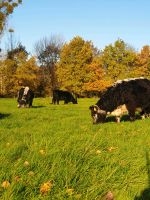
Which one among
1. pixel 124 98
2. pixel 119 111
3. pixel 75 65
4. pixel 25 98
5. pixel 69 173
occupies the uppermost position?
pixel 75 65

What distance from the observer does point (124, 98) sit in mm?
16422

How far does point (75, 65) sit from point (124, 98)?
59675mm

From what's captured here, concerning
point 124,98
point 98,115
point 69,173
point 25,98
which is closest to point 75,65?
point 25,98

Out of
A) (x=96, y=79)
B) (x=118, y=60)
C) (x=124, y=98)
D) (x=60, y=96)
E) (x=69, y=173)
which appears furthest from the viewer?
(x=118, y=60)

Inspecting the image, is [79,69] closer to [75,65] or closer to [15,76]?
[75,65]

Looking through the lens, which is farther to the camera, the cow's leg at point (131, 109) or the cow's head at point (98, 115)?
the cow's leg at point (131, 109)

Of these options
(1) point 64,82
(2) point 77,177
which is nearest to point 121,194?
(2) point 77,177

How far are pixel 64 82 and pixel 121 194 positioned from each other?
6995cm

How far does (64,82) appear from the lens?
246 feet

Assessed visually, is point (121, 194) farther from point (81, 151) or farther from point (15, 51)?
point (15, 51)

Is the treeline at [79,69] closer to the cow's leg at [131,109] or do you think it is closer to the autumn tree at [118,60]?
the autumn tree at [118,60]

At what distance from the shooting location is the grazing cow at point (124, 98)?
16.0 m

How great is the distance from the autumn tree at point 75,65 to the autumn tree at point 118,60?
16.5 ft

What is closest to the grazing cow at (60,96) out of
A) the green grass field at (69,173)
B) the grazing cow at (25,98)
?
the grazing cow at (25,98)
